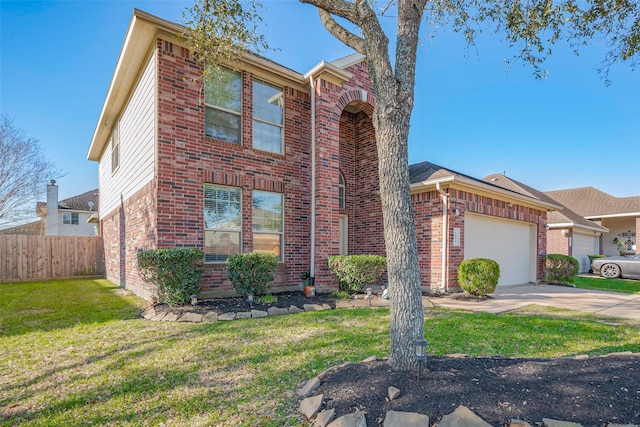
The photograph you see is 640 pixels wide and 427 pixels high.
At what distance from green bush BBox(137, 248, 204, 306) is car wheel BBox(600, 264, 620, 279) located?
18.4 m

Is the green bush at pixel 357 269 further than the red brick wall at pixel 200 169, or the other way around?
the green bush at pixel 357 269

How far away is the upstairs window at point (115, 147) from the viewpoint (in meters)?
10.7

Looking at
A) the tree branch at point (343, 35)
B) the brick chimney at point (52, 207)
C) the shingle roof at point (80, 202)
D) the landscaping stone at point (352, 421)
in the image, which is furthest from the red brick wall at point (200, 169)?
the shingle roof at point (80, 202)

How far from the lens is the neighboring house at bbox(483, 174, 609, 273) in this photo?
16.7 m

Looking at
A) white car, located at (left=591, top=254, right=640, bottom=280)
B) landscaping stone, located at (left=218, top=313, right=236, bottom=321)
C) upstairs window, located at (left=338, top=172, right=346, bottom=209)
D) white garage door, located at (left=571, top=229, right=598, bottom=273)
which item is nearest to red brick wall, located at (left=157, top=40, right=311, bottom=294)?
landscaping stone, located at (left=218, top=313, right=236, bottom=321)

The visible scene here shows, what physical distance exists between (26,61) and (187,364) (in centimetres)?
1246

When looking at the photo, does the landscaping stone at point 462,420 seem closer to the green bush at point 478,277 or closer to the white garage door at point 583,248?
the green bush at point 478,277

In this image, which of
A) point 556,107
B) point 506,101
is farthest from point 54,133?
point 556,107

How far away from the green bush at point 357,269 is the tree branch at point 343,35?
5085mm

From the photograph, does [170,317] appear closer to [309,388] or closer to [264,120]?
[309,388]

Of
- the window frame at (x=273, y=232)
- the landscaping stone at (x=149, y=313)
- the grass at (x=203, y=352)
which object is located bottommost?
the landscaping stone at (x=149, y=313)

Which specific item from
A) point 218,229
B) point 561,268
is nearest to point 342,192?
point 218,229

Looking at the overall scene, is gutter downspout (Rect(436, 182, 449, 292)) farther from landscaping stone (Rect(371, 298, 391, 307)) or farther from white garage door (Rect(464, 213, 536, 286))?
landscaping stone (Rect(371, 298, 391, 307))

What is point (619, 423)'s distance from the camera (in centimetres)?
193
